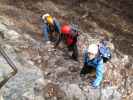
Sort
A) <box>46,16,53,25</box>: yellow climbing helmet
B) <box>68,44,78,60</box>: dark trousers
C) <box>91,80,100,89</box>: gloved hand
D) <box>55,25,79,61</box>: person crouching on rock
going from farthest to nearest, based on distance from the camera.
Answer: <box>46,16,53,25</box>: yellow climbing helmet → <box>68,44,78,60</box>: dark trousers → <box>55,25,79,61</box>: person crouching on rock → <box>91,80,100,89</box>: gloved hand

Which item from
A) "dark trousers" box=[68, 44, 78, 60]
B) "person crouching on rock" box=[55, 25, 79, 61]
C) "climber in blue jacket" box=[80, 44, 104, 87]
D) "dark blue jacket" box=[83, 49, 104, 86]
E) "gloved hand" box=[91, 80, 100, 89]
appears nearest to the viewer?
"climber in blue jacket" box=[80, 44, 104, 87]

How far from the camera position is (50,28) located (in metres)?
14.1

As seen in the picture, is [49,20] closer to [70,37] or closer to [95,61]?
[70,37]

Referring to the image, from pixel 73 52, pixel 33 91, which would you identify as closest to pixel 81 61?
pixel 73 52

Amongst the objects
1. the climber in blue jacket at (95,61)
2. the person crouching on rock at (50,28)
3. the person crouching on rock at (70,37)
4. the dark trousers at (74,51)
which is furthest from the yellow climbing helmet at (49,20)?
the climber in blue jacket at (95,61)

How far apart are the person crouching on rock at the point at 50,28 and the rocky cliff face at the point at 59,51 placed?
1.19ft

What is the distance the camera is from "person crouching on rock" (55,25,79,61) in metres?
12.9

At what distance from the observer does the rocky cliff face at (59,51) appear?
11555mm

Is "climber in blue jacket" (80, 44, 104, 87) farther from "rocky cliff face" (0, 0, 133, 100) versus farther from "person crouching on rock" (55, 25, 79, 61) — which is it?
"person crouching on rock" (55, 25, 79, 61)

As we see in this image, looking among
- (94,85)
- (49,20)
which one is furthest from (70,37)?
(94,85)

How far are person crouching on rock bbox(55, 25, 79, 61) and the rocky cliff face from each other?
0.33 metres

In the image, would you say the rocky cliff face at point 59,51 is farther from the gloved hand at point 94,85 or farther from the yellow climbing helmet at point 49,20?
the yellow climbing helmet at point 49,20

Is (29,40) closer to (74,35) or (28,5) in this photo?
(74,35)

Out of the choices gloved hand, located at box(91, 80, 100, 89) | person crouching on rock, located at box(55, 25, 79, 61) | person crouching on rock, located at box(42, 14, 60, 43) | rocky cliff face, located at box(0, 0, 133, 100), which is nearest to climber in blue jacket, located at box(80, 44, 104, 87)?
gloved hand, located at box(91, 80, 100, 89)
